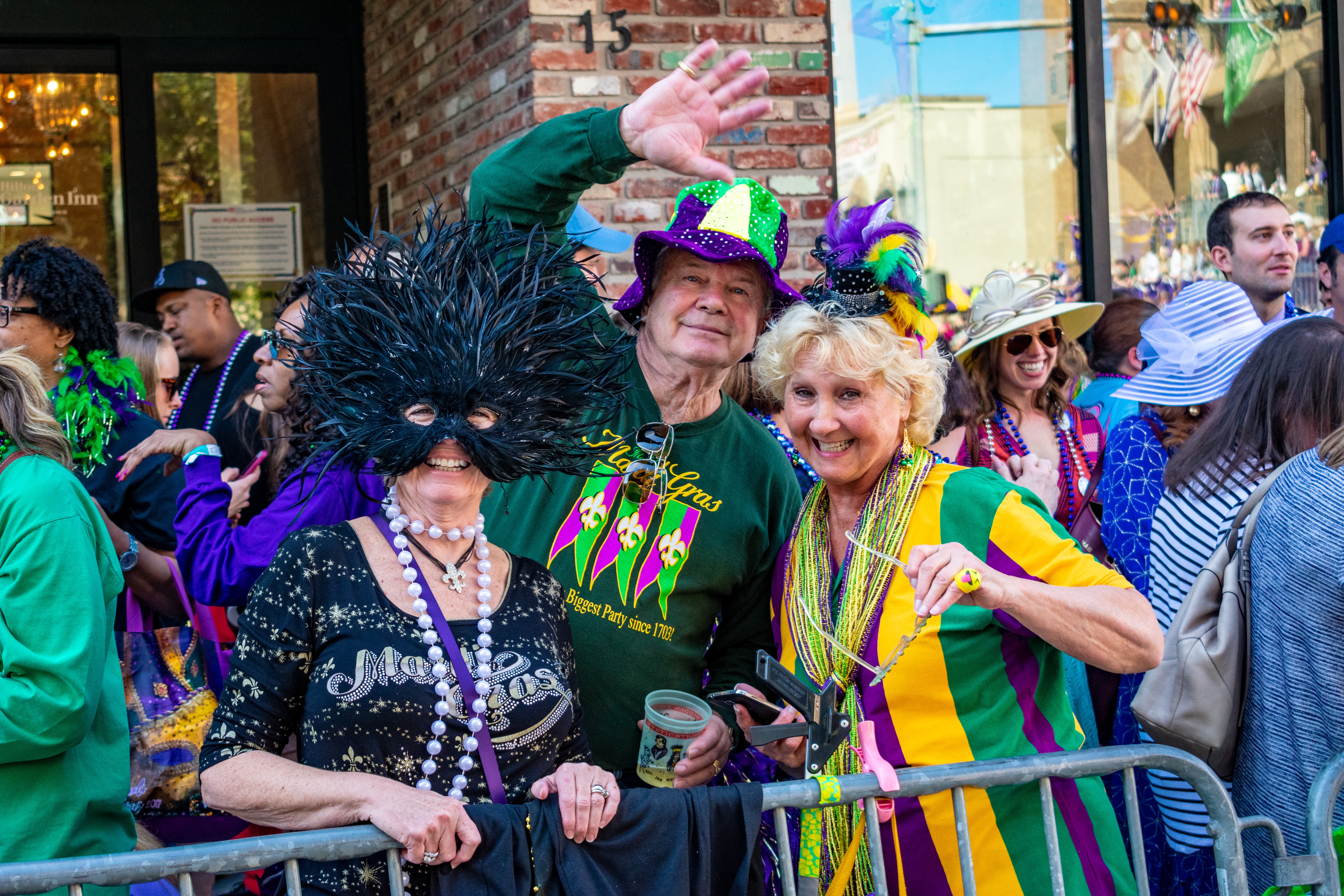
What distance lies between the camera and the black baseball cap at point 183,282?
5.50 meters

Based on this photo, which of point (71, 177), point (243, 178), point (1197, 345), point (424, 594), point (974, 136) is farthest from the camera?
Result: point (243, 178)

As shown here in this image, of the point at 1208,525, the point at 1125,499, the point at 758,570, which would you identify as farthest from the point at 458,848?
the point at 1125,499

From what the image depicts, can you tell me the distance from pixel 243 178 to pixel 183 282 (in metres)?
1.34

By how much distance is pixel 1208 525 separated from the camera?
306cm

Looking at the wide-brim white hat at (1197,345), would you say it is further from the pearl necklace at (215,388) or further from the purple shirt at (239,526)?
the pearl necklace at (215,388)

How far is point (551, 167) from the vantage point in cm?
277

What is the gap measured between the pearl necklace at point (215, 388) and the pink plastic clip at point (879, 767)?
141 inches

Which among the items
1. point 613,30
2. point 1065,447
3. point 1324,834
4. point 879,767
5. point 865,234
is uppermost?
point 613,30

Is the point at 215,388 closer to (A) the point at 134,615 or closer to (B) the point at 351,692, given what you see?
(A) the point at 134,615

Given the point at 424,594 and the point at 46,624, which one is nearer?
the point at 424,594

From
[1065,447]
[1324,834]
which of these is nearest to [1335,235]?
[1065,447]

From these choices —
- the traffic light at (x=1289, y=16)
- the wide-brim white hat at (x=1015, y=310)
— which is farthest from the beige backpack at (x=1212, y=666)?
the traffic light at (x=1289, y=16)

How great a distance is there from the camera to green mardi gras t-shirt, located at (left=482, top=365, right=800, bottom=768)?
252 cm

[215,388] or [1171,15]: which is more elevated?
[1171,15]
